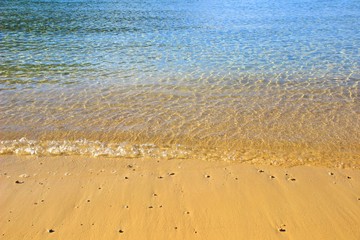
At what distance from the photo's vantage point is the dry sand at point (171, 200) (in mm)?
4043

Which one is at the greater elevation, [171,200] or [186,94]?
[171,200]

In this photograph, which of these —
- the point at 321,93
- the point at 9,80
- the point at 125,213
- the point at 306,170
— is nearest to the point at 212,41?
the point at 321,93

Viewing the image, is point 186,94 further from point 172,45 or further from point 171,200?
point 172,45

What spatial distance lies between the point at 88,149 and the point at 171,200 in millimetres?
2185

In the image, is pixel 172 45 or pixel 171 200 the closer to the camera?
pixel 171 200

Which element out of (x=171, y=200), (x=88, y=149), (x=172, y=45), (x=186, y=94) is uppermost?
(x=171, y=200)

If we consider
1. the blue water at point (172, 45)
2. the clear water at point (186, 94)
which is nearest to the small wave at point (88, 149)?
the clear water at point (186, 94)

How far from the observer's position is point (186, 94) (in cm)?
898

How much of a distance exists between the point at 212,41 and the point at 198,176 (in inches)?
450

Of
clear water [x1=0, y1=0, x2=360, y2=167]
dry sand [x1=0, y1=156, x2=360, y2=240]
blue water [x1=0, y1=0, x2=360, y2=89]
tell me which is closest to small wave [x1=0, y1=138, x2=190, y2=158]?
clear water [x1=0, y1=0, x2=360, y2=167]

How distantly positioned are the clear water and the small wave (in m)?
0.02

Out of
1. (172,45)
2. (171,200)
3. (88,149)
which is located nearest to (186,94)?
(88,149)

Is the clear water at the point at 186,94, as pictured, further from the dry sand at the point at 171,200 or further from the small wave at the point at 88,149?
the dry sand at the point at 171,200

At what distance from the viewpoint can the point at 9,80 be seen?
1006 centimetres
